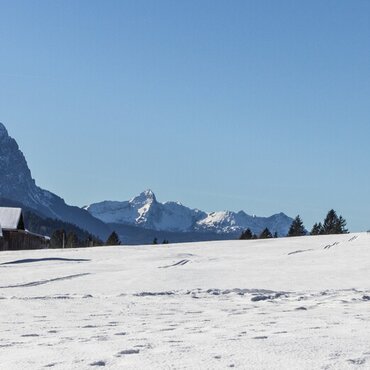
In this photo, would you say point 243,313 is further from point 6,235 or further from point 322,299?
point 6,235

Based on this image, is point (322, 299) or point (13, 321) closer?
point (13, 321)

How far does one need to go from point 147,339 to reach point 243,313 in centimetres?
415

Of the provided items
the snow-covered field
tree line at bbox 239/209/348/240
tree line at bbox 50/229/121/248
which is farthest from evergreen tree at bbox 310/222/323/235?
the snow-covered field

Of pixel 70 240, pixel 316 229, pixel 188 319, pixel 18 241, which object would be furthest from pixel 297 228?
pixel 188 319

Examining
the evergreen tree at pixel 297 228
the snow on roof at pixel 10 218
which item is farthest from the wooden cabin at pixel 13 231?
the evergreen tree at pixel 297 228

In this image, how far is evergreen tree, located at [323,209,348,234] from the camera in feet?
352

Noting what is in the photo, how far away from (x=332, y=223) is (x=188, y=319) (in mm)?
102261

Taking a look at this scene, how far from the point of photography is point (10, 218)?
2894 inches

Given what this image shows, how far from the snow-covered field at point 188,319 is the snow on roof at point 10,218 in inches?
2018

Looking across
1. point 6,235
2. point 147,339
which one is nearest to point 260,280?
point 147,339

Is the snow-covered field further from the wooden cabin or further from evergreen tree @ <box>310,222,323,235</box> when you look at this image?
evergreen tree @ <box>310,222,323,235</box>

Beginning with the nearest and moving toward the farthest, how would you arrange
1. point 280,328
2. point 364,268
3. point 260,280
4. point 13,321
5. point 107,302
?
point 280,328, point 13,321, point 107,302, point 260,280, point 364,268

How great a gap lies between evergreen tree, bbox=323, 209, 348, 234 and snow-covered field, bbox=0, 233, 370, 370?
86138mm

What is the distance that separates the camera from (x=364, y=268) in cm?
2344
